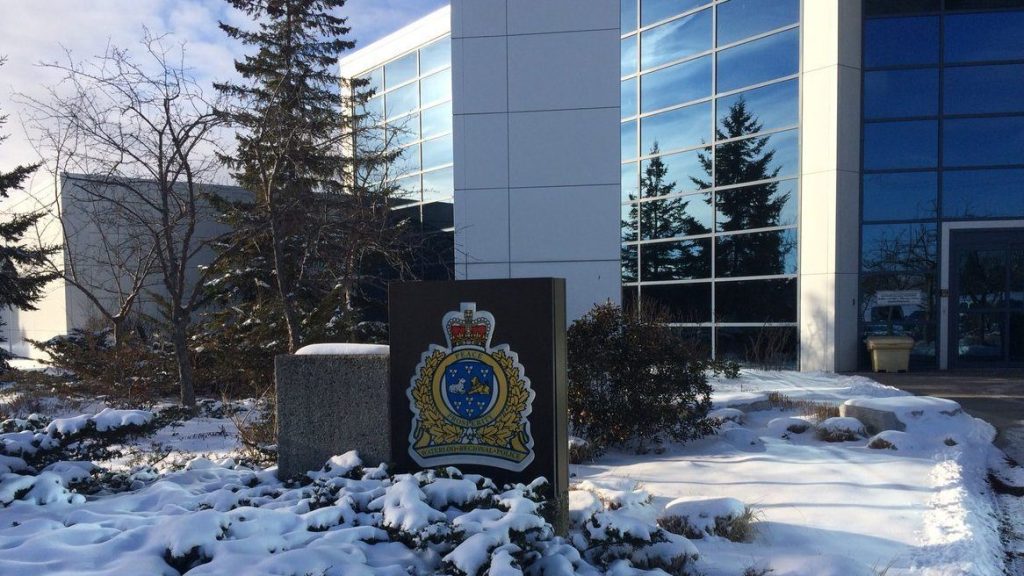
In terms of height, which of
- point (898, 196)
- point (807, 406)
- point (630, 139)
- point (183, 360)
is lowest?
point (807, 406)

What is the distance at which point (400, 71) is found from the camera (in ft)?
66.7

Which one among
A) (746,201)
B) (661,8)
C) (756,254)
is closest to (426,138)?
(661,8)

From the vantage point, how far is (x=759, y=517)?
459 cm

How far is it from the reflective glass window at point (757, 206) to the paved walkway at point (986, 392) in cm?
410

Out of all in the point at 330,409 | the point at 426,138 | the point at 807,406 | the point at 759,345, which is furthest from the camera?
the point at 426,138

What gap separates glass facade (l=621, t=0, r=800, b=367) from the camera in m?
15.2

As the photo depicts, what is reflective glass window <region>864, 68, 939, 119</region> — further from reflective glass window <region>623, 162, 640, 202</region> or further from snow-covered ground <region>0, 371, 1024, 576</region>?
snow-covered ground <region>0, 371, 1024, 576</region>

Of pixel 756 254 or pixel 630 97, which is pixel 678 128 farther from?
pixel 756 254

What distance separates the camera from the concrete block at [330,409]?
16.5ft

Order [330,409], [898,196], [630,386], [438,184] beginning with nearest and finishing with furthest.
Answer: [330,409], [630,386], [898,196], [438,184]

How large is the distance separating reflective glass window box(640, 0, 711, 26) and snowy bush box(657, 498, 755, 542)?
1527cm

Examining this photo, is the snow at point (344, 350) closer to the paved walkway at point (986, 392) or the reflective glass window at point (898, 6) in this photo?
the paved walkway at point (986, 392)

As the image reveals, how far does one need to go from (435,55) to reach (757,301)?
1157 centimetres

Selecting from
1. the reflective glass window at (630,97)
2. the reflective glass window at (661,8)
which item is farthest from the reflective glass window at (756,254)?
the reflective glass window at (661,8)
